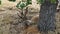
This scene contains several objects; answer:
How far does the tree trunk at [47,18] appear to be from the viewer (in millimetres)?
3655

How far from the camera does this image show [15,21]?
4.35 m

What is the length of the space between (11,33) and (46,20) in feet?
2.77

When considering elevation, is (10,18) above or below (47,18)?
below

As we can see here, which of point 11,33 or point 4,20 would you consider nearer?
point 11,33

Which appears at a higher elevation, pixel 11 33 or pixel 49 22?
pixel 49 22

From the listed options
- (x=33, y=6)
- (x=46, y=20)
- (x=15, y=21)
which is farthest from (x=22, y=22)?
(x=33, y=6)

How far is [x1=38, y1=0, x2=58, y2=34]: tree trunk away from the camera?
3.65 metres

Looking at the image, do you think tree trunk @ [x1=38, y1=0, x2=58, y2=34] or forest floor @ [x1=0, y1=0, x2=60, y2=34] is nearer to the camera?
tree trunk @ [x1=38, y1=0, x2=58, y2=34]

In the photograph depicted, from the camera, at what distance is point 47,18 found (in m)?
3.76

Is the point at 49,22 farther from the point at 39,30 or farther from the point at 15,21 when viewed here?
the point at 15,21

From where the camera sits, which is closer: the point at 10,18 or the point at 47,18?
the point at 47,18

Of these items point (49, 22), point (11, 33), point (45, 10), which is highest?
point (45, 10)

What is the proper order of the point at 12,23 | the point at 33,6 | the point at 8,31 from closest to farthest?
the point at 8,31, the point at 12,23, the point at 33,6

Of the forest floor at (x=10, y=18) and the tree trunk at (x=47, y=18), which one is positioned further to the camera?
the forest floor at (x=10, y=18)
